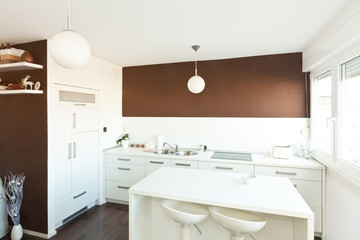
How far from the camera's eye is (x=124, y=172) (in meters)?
3.38

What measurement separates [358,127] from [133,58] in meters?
3.10

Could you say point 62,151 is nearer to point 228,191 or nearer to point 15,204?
point 15,204

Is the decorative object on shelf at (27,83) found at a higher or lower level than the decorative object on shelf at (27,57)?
lower

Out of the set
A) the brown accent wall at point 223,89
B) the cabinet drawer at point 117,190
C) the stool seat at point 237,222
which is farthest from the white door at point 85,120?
the stool seat at point 237,222

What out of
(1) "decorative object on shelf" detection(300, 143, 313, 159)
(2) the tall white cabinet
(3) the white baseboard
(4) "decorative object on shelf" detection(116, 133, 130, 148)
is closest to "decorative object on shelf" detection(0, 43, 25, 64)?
(2) the tall white cabinet

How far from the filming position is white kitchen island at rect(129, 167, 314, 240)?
1411 millimetres

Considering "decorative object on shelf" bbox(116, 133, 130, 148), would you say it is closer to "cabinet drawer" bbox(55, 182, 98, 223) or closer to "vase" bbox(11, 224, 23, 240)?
"cabinet drawer" bbox(55, 182, 98, 223)

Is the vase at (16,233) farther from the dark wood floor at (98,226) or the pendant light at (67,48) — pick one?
the pendant light at (67,48)

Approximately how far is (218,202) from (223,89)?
2357 mm

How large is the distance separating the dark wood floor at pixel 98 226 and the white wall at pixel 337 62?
7.72ft

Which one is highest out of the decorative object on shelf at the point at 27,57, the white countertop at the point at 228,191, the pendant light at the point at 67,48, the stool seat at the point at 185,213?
the decorative object on shelf at the point at 27,57

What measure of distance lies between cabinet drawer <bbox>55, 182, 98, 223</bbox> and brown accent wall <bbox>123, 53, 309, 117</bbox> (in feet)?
5.04

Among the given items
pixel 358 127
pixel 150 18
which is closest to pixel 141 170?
pixel 150 18

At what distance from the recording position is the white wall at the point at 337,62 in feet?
5.74
